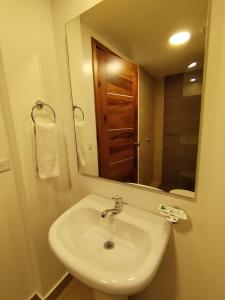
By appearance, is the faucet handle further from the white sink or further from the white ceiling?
the white ceiling

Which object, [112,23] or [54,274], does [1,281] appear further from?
[112,23]

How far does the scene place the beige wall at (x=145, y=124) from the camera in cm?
89

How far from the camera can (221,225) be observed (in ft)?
2.40

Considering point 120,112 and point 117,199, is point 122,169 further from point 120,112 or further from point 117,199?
point 120,112

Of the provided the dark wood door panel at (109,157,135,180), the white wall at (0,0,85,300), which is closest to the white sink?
the dark wood door panel at (109,157,135,180)

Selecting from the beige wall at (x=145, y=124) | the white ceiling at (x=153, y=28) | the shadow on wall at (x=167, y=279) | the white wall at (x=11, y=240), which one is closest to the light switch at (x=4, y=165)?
the white wall at (x=11, y=240)

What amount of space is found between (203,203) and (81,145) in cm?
84

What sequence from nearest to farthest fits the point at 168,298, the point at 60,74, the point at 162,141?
the point at 162,141 → the point at 168,298 → the point at 60,74

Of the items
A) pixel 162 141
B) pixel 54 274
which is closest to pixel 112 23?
pixel 162 141

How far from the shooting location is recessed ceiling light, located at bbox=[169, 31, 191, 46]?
714 mm

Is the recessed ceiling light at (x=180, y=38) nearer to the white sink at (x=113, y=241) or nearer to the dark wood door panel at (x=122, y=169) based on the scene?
the dark wood door panel at (x=122, y=169)

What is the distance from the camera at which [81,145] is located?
1.19m

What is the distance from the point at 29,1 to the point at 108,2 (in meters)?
0.49

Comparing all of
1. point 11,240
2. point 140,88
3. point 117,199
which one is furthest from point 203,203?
point 11,240
